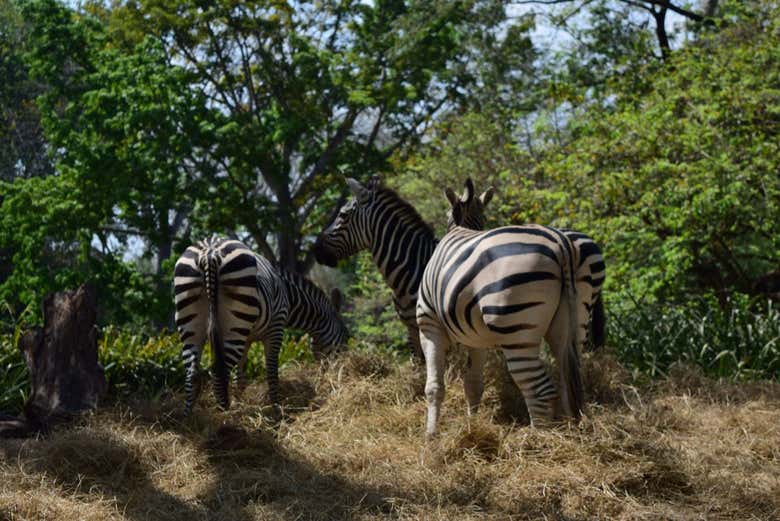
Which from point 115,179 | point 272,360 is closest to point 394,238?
point 272,360

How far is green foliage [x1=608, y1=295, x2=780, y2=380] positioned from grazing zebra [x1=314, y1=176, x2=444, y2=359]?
8.51 feet

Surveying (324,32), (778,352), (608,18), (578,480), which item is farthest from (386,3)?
(578,480)

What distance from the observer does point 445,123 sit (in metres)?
19.5

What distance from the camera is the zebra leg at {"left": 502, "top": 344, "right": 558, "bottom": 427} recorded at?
5688 millimetres

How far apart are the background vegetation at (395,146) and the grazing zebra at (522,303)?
3691 mm

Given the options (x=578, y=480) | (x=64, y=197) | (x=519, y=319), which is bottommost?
(x=578, y=480)

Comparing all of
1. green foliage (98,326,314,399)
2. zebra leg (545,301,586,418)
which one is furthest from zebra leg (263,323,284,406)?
zebra leg (545,301,586,418)

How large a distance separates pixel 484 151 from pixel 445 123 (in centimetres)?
151

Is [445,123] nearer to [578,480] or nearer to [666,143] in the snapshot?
[666,143]

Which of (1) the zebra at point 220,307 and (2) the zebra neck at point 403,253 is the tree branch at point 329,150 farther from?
(1) the zebra at point 220,307

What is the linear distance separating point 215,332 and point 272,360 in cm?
99

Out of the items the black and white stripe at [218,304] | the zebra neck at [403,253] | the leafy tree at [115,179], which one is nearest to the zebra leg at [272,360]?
the black and white stripe at [218,304]

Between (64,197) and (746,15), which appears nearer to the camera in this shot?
(746,15)

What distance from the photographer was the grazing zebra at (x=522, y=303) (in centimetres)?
559
